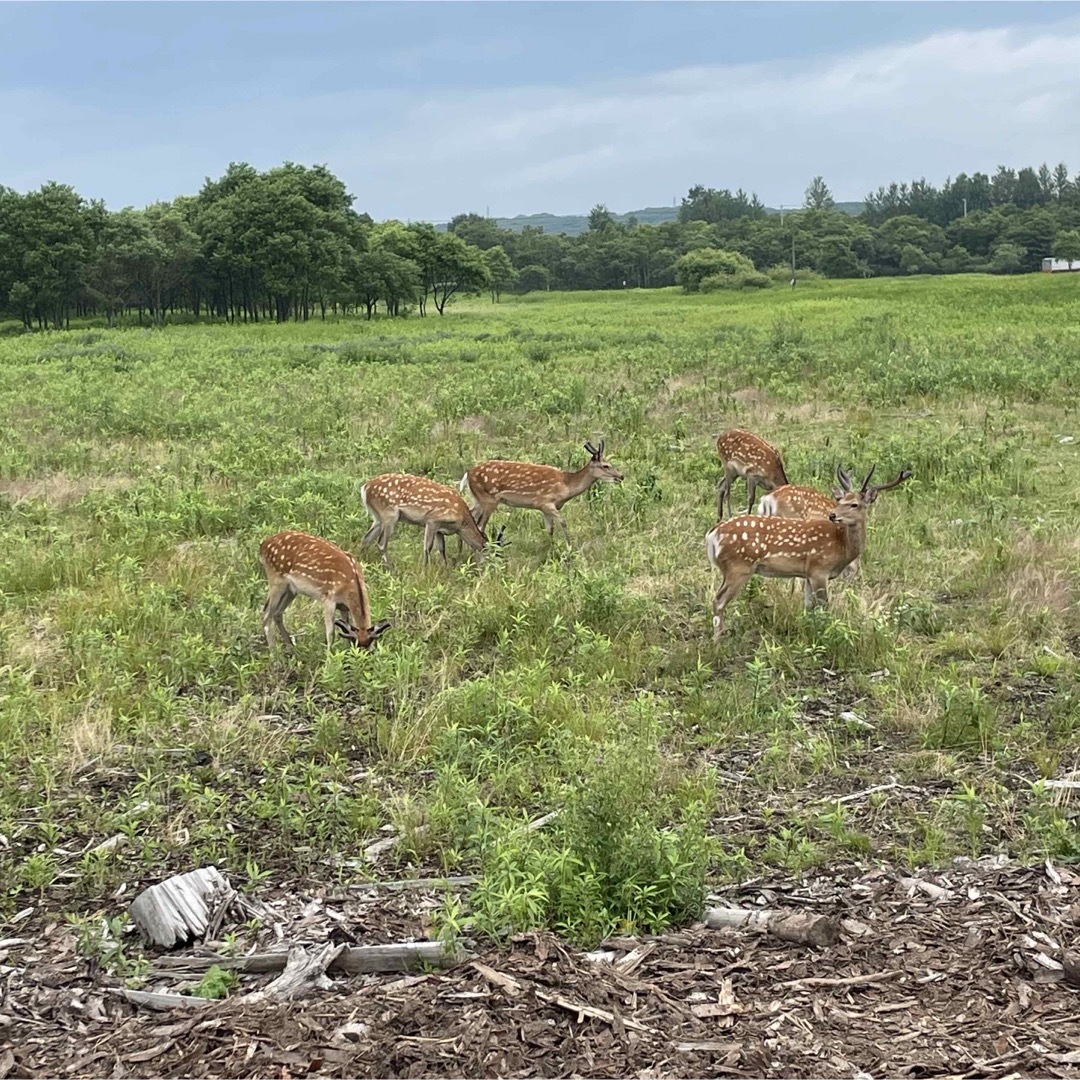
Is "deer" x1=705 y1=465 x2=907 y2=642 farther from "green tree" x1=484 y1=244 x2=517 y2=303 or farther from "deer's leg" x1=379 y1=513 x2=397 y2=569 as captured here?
"green tree" x1=484 y1=244 x2=517 y2=303

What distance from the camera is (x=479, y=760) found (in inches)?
238

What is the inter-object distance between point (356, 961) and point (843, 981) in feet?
5.61

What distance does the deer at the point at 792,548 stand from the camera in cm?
863

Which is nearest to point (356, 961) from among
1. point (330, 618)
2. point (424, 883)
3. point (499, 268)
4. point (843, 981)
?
point (424, 883)

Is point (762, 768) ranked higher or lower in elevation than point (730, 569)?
lower

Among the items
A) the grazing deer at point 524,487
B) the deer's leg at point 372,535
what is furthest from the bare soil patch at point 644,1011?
the grazing deer at point 524,487

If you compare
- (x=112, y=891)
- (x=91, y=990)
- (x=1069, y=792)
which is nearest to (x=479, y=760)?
(x=112, y=891)

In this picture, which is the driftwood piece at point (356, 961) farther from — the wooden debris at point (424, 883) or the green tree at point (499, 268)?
the green tree at point (499, 268)

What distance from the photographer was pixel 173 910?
4441mm

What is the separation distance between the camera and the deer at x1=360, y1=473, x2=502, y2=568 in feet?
34.2

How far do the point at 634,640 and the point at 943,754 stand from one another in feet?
7.81

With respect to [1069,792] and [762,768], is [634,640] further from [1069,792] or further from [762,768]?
[1069,792]

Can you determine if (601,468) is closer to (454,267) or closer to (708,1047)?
(708,1047)

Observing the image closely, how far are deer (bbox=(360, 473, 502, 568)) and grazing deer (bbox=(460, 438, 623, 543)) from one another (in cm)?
82
